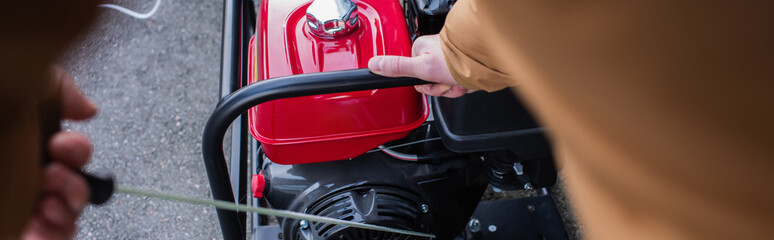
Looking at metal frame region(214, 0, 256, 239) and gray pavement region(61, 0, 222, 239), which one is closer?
metal frame region(214, 0, 256, 239)

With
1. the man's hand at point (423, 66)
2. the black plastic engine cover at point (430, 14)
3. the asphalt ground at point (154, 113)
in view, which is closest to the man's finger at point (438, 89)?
the man's hand at point (423, 66)

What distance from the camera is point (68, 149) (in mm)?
393

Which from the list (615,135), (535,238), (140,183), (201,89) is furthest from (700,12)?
(201,89)

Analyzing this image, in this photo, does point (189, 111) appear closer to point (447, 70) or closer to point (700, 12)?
point (447, 70)

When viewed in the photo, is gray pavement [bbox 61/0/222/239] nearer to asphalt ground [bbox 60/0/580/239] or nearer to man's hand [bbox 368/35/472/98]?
asphalt ground [bbox 60/0/580/239]

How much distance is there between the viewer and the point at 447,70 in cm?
71

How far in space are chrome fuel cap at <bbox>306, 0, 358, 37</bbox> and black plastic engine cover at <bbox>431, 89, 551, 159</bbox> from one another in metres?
0.18

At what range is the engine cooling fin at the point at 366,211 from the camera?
0.89 m

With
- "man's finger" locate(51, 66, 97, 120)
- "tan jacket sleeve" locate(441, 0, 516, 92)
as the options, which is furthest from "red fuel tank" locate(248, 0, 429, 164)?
"man's finger" locate(51, 66, 97, 120)

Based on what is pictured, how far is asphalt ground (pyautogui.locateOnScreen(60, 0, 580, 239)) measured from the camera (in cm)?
150

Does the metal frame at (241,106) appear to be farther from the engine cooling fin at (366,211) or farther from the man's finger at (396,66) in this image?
the engine cooling fin at (366,211)

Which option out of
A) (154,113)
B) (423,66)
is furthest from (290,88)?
(154,113)

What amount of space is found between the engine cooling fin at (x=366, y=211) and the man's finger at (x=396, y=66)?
0.26m

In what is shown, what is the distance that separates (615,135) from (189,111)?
1604 millimetres
